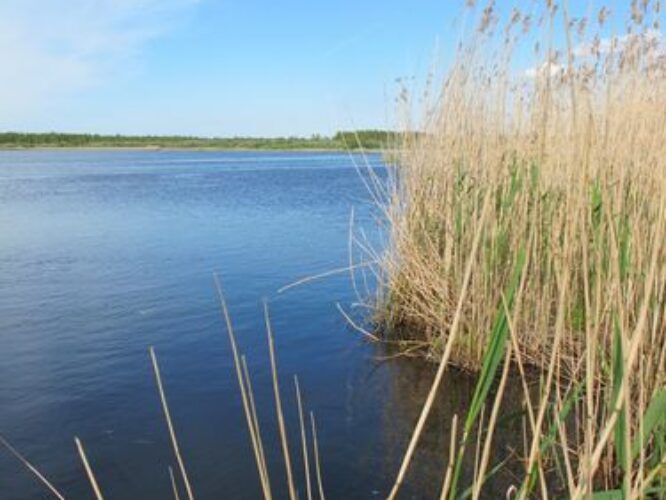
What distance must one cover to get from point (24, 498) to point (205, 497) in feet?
3.03

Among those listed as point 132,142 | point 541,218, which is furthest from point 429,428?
point 132,142

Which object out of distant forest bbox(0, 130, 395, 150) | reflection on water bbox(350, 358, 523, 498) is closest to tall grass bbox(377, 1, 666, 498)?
reflection on water bbox(350, 358, 523, 498)

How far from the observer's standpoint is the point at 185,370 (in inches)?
208

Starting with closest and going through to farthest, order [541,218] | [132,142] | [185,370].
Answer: [541,218]
[185,370]
[132,142]

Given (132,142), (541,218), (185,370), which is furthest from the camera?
Answer: (132,142)

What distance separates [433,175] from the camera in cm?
543

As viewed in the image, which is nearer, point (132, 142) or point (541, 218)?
point (541, 218)

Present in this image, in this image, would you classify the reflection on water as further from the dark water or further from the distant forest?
the distant forest

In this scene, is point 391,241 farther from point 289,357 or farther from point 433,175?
point 289,357

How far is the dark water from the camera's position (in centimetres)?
374

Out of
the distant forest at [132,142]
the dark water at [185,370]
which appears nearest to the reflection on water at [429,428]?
the dark water at [185,370]

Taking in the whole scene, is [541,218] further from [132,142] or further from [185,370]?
[132,142]

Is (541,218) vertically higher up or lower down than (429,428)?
higher up

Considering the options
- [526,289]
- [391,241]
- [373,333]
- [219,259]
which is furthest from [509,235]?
[219,259]
